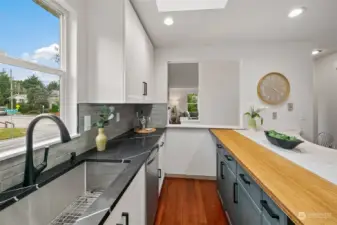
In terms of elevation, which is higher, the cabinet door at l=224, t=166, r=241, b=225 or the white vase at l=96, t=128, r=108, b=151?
the white vase at l=96, t=128, r=108, b=151

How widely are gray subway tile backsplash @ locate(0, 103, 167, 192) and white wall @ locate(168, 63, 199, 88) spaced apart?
300 centimetres

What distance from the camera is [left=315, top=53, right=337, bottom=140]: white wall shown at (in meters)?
4.02

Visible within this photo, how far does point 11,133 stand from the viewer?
1080 mm

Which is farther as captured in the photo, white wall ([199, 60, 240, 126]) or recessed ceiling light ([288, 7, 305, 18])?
white wall ([199, 60, 240, 126])

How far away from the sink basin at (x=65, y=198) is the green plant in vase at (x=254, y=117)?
7.47ft

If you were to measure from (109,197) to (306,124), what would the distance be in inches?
132

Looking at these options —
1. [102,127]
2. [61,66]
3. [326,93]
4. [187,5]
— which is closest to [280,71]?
[187,5]

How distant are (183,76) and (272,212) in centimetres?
580

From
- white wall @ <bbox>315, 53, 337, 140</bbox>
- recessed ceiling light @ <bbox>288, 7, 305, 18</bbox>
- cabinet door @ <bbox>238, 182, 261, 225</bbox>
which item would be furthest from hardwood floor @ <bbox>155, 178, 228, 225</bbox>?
white wall @ <bbox>315, 53, 337, 140</bbox>

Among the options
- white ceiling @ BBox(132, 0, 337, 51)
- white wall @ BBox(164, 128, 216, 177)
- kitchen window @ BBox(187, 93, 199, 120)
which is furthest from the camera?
kitchen window @ BBox(187, 93, 199, 120)

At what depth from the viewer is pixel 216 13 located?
2.11 m

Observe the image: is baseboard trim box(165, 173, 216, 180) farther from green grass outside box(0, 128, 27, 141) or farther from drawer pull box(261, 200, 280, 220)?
green grass outside box(0, 128, 27, 141)

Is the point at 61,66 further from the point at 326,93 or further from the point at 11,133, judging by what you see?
the point at 326,93

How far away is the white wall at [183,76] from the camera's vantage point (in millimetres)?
5989
